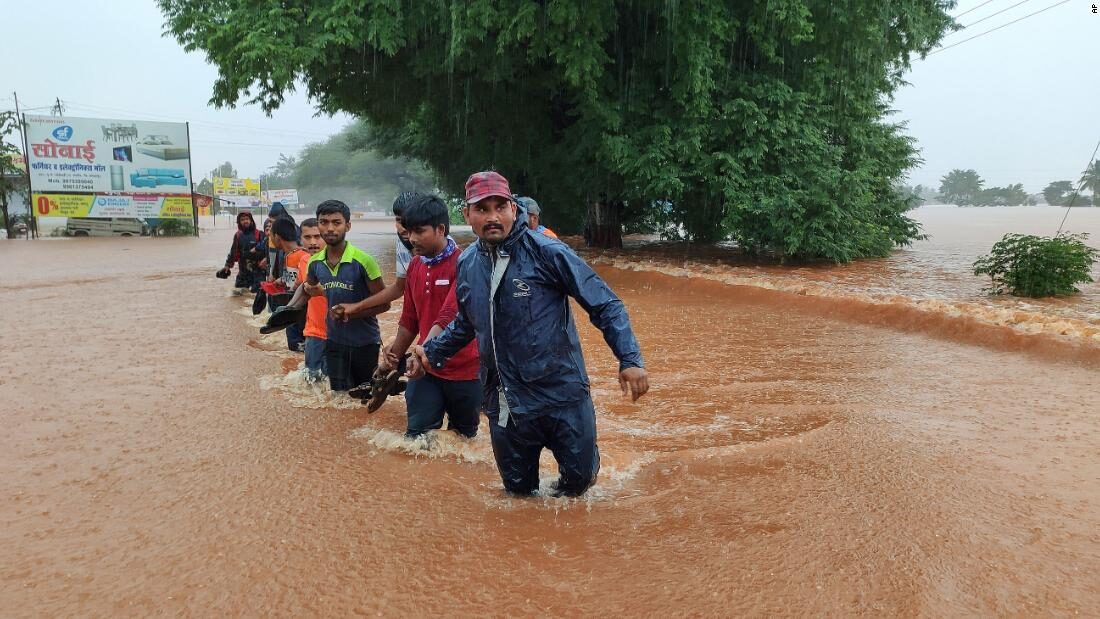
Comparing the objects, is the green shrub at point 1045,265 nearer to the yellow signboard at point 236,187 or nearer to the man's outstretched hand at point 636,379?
the man's outstretched hand at point 636,379

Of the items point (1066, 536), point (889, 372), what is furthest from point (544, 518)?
point (889, 372)

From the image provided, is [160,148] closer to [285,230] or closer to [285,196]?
[285,230]

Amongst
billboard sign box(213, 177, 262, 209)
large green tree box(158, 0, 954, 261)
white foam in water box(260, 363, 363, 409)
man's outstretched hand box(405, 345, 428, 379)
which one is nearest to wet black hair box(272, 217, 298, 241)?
white foam in water box(260, 363, 363, 409)

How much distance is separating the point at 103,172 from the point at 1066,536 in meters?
36.8

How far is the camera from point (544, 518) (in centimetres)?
343

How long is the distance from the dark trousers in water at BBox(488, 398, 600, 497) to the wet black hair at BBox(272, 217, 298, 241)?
4105 mm

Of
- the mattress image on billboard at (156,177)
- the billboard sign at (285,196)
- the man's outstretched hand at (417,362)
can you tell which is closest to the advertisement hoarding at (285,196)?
the billboard sign at (285,196)

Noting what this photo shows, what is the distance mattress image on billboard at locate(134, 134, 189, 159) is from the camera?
32094 mm

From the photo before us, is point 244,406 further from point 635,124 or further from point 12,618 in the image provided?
point 635,124

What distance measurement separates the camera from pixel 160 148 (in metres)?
32.4

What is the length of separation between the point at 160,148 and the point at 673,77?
2734 centimetres

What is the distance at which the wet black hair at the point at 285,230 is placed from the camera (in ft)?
21.7

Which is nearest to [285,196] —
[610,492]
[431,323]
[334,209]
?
[334,209]

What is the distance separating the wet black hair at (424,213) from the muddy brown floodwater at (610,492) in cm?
142
